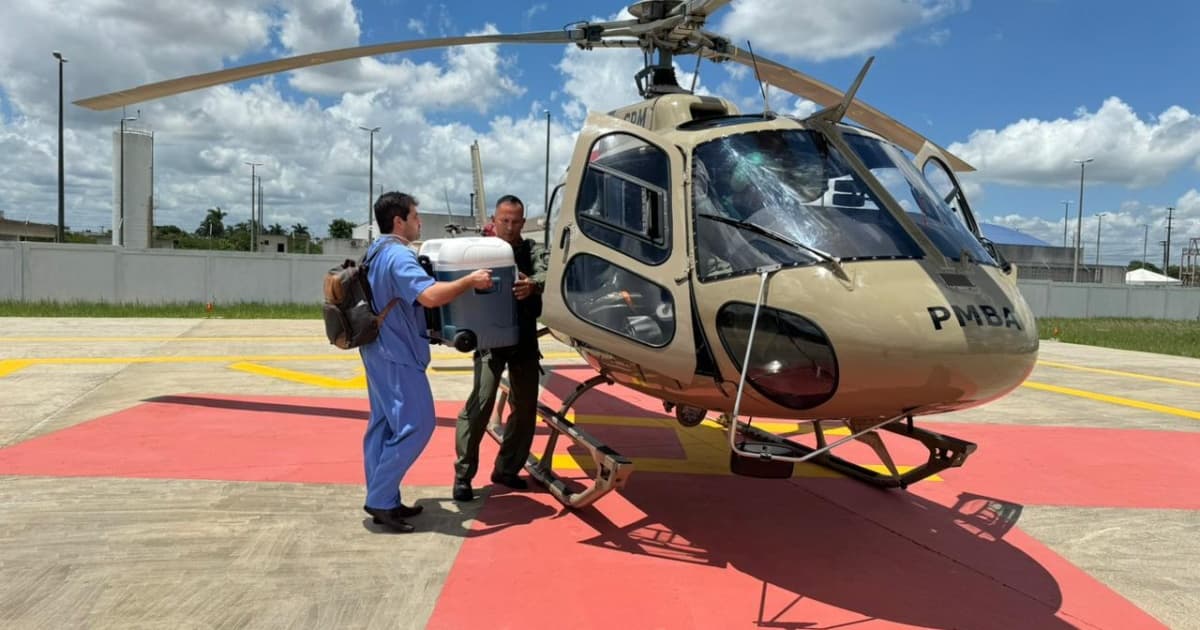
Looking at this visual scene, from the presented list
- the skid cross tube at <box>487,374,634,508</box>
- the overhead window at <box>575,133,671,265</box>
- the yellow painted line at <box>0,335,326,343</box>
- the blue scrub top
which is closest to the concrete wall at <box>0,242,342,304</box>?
the yellow painted line at <box>0,335,326,343</box>

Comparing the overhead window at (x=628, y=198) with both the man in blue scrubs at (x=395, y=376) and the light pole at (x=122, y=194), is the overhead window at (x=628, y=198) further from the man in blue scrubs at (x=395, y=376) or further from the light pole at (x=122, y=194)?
the light pole at (x=122, y=194)

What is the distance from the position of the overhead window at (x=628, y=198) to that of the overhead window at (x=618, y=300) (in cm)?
14

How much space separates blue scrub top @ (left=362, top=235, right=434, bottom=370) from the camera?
416 cm

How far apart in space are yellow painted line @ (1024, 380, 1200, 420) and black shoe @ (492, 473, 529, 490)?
335 inches

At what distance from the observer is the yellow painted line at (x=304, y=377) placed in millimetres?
9352

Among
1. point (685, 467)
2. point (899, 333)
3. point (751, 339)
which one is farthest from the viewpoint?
point (685, 467)

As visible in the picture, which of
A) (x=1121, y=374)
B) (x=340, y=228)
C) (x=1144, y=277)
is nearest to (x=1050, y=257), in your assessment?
(x=1144, y=277)

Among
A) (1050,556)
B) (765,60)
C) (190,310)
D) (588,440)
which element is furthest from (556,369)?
(190,310)

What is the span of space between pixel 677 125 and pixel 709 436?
138 inches

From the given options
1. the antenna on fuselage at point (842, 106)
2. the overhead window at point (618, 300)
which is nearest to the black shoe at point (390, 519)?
the overhead window at point (618, 300)

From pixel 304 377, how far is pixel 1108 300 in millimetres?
37259

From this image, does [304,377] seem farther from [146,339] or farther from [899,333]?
[899,333]

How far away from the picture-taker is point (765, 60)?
6.58m

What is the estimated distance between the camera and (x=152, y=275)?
22.9 meters
